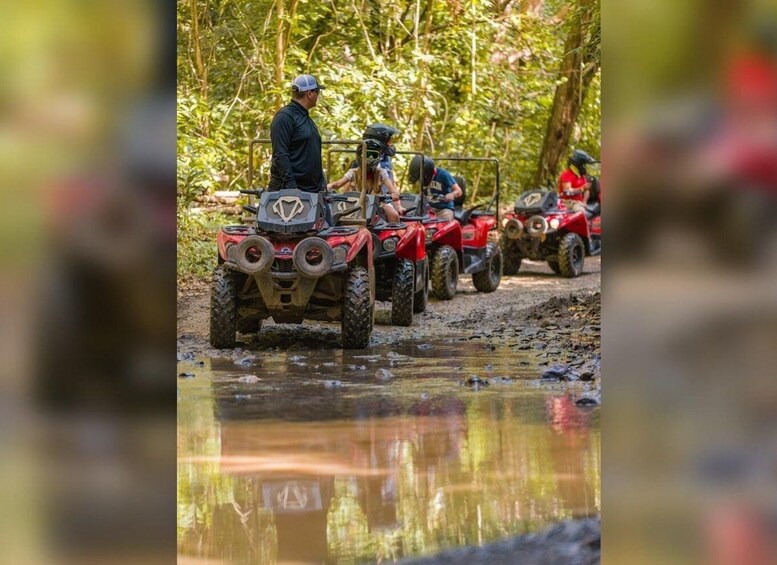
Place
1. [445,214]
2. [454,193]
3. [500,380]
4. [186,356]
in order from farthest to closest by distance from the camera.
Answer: [454,193], [445,214], [186,356], [500,380]

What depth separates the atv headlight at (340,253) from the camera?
30.5ft

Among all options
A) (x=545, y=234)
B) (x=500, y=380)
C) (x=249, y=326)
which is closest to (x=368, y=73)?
(x=545, y=234)

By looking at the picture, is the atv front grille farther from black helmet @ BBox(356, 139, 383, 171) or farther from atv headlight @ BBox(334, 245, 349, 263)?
black helmet @ BBox(356, 139, 383, 171)

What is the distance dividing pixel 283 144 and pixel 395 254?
5.70 feet

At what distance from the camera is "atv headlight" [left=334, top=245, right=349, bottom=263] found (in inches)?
366

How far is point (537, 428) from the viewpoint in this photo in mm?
6523

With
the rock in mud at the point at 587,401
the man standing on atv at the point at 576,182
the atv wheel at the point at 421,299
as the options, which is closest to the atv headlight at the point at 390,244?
the atv wheel at the point at 421,299

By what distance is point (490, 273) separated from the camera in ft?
46.4

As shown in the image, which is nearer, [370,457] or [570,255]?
[370,457]

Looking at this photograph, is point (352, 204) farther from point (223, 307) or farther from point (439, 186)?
point (439, 186)

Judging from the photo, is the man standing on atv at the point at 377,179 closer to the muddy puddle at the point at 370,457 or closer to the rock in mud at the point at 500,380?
the muddy puddle at the point at 370,457
